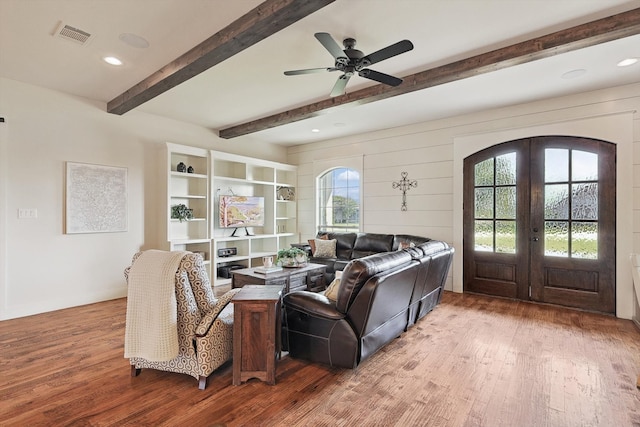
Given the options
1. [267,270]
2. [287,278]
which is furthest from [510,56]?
[267,270]

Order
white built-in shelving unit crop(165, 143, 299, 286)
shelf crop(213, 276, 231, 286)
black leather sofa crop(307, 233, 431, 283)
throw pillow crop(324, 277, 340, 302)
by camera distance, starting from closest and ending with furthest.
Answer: throw pillow crop(324, 277, 340, 302) < black leather sofa crop(307, 233, 431, 283) < white built-in shelving unit crop(165, 143, 299, 286) < shelf crop(213, 276, 231, 286)

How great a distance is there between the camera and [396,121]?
5594 mm

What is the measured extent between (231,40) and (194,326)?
7.60ft

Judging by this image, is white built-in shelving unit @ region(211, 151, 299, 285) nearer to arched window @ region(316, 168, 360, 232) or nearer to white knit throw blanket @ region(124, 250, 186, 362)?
arched window @ region(316, 168, 360, 232)

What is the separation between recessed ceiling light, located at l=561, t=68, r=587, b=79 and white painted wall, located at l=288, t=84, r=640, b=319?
725 mm

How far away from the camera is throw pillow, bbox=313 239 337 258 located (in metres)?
5.84

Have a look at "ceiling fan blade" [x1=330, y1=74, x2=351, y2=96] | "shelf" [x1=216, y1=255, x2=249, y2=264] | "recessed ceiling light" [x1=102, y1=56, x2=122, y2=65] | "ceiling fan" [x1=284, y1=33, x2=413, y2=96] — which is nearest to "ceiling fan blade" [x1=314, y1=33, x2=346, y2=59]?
"ceiling fan" [x1=284, y1=33, x2=413, y2=96]

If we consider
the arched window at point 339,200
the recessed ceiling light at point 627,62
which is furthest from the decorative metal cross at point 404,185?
the recessed ceiling light at point 627,62

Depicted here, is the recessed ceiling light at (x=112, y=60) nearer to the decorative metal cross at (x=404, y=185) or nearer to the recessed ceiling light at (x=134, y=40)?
the recessed ceiling light at (x=134, y=40)

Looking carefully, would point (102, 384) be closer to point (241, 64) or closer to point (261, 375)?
point (261, 375)

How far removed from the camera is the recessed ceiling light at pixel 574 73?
11.8ft

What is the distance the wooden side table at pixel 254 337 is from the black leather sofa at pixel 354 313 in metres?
0.39

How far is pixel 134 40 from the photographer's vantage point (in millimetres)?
3020

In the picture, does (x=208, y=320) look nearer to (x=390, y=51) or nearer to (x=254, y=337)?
(x=254, y=337)
